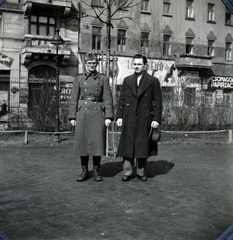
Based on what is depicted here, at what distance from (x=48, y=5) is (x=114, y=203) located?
17980 mm

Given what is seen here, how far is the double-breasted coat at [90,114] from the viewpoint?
585 cm

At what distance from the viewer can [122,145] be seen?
5.96 m

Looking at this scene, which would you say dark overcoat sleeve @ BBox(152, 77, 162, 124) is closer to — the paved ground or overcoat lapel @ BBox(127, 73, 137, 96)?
overcoat lapel @ BBox(127, 73, 137, 96)

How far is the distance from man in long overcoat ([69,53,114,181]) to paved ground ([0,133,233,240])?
543 mm


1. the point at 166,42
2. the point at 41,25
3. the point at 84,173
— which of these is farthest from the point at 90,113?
the point at 41,25

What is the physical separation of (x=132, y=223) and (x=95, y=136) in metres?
2.32

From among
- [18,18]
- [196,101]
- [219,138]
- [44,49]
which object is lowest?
[219,138]

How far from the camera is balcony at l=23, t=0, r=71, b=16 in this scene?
65.8ft

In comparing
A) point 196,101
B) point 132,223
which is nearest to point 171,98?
point 196,101

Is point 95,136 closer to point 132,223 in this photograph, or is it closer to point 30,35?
point 132,223

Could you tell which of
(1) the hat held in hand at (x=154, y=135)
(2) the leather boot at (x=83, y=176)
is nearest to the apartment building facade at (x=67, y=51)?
(1) the hat held in hand at (x=154, y=135)

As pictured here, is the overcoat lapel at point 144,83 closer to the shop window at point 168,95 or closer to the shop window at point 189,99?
the shop window at point 168,95

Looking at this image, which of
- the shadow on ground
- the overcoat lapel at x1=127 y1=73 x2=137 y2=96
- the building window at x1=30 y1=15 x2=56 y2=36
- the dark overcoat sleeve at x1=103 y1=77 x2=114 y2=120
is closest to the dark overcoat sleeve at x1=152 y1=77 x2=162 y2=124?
the overcoat lapel at x1=127 y1=73 x2=137 y2=96

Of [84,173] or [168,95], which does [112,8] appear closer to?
[168,95]
